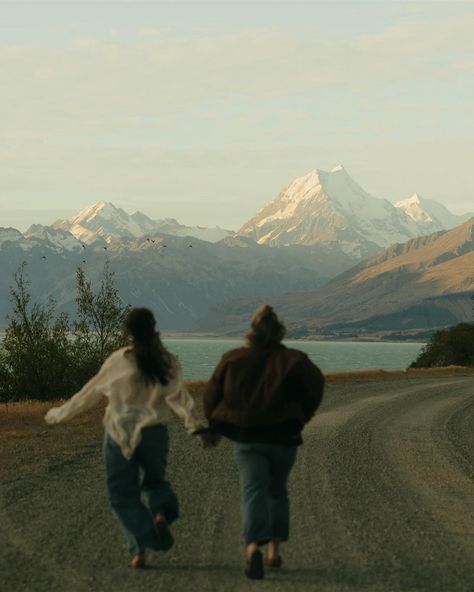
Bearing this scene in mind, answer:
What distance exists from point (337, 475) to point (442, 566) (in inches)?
247

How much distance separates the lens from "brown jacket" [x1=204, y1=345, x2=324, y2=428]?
930 cm

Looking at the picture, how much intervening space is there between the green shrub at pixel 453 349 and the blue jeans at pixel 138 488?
67001 millimetres

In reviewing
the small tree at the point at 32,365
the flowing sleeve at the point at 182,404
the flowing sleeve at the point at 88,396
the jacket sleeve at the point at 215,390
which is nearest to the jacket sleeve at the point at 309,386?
the jacket sleeve at the point at 215,390

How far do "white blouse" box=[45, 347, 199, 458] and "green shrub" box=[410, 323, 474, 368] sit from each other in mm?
66943

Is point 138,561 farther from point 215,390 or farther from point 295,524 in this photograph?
point 295,524

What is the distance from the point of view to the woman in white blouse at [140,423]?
375 inches

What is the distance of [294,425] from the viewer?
31.0 feet

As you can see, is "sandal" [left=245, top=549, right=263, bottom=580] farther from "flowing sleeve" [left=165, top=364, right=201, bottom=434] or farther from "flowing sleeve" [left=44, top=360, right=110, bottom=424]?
"flowing sleeve" [left=44, top=360, right=110, bottom=424]

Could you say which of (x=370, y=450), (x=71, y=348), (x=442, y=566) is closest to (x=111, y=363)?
(x=442, y=566)

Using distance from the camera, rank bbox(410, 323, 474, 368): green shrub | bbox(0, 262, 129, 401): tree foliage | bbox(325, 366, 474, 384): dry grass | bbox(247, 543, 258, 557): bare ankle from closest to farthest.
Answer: bbox(247, 543, 258, 557): bare ankle → bbox(0, 262, 129, 401): tree foliage → bbox(325, 366, 474, 384): dry grass → bbox(410, 323, 474, 368): green shrub

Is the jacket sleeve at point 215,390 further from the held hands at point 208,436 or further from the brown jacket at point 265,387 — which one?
the held hands at point 208,436

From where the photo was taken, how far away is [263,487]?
9.45 metres

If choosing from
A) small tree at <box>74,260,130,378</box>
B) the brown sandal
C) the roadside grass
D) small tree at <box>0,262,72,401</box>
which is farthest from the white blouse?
small tree at <box>74,260,130,378</box>

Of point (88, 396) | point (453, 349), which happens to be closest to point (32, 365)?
point (88, 396)
